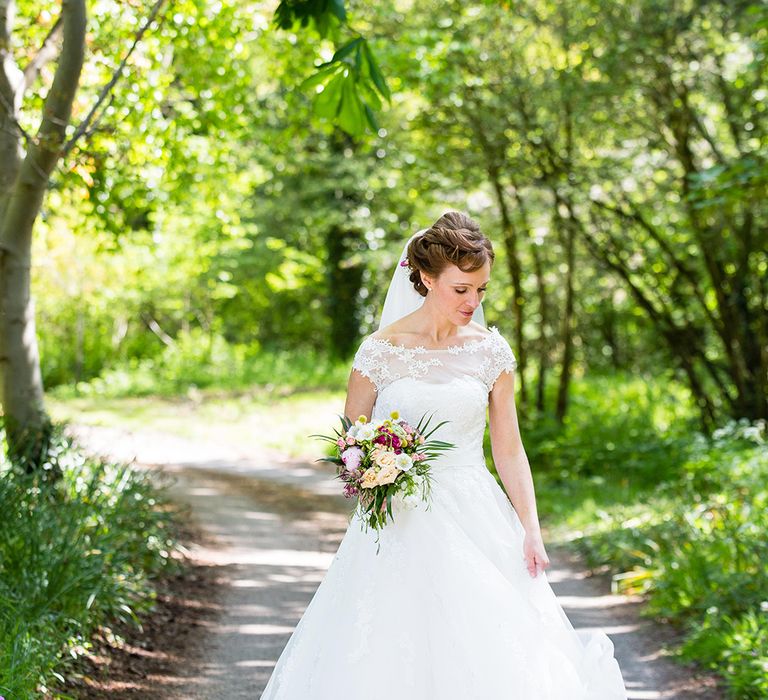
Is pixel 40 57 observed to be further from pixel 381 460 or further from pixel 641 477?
pixel 641 477

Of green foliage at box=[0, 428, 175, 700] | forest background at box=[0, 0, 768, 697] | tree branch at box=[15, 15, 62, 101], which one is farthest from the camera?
tree branch at box=[15, 15, 62, 101]

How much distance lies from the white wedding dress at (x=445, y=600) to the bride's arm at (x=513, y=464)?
0.05 meters

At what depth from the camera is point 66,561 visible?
17.1 feet

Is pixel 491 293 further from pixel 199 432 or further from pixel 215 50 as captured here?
pixel 215 50

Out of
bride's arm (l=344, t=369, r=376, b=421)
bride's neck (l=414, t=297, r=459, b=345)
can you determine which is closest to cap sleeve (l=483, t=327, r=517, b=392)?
bride's neck (l=414, t=297, r=459, b=345)

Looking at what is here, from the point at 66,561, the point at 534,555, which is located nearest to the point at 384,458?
the point at 534,555

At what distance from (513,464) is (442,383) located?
0.41m

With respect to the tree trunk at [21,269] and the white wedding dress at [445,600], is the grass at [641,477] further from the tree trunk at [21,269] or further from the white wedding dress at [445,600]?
the tree trunk at [21,269]

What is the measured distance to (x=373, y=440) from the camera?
3.43m

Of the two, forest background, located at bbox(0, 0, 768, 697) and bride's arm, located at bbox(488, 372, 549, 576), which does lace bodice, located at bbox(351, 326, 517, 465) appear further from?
forest background, located at bbox(0, 0, 768, 697)

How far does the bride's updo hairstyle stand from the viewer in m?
3.70

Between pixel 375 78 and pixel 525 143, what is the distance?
8.12 m

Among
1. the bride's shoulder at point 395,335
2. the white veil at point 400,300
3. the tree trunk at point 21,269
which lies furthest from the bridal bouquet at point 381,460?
the tree trunk at point 21,269

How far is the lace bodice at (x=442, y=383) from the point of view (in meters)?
3.76
